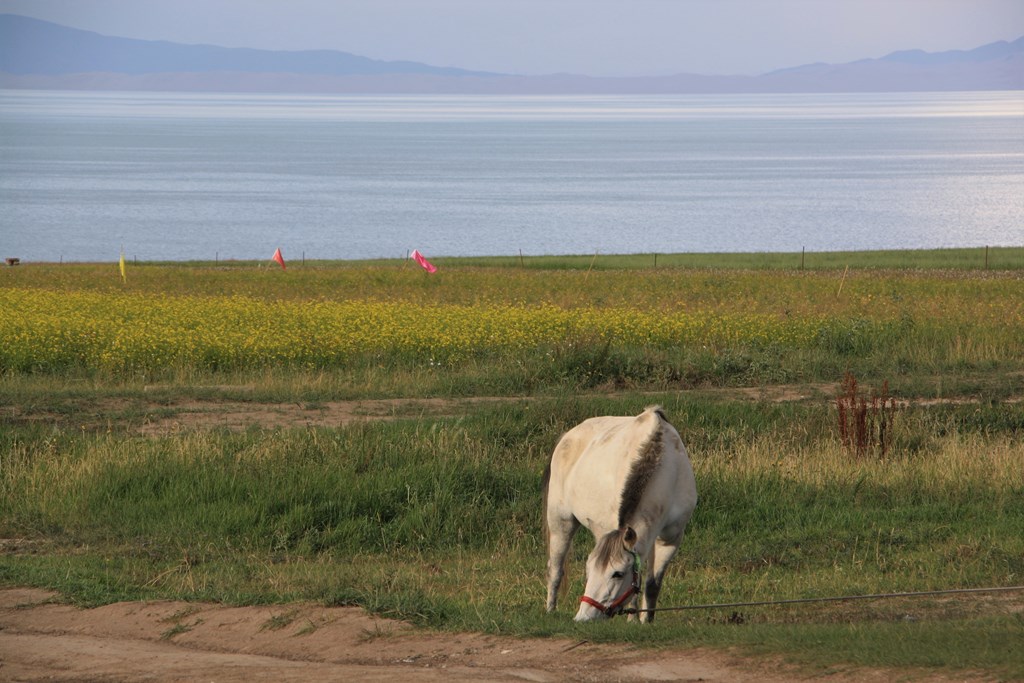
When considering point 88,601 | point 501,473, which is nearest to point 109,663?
point 88,601

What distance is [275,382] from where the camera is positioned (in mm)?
22344

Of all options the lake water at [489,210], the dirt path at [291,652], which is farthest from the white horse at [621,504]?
the lake water at [489,210]

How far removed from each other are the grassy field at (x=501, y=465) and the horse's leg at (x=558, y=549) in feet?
1.07

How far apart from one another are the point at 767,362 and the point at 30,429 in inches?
522

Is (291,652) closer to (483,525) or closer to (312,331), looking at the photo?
(483,525)

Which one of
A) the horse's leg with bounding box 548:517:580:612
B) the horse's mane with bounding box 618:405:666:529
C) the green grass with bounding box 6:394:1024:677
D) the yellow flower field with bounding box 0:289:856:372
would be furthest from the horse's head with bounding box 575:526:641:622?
the yellow flower field with bounding box 0:289:856:372

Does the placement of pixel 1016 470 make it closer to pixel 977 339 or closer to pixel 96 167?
pixel 977 339

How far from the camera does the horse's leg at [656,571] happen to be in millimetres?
9258

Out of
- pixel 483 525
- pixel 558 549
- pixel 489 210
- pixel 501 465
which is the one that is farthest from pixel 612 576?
pixel 489 210

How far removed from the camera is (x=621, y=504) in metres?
8.70

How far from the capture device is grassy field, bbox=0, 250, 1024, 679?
10445 mm

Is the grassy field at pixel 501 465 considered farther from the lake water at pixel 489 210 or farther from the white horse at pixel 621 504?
the lake water at pixel 489 210

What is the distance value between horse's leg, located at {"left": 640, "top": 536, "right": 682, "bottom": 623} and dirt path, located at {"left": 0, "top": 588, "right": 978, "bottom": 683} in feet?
3.20

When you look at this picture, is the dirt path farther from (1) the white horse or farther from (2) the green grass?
(1) the white horse
